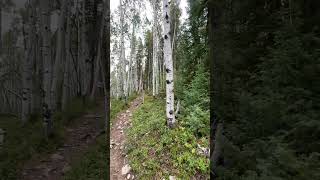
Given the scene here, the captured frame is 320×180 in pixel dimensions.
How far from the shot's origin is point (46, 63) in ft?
19.8

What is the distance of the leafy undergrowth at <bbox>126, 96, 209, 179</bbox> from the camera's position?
19.3ft

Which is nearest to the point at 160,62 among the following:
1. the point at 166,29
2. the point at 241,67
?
the point at 166,29

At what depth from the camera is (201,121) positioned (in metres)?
7.11

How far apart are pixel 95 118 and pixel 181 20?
12180 mm

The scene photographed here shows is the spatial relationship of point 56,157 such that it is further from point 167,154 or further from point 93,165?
point 167,154

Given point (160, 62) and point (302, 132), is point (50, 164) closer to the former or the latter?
point (302, 132)

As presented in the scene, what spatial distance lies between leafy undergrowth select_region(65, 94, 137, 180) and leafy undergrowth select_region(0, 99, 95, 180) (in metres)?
0.56

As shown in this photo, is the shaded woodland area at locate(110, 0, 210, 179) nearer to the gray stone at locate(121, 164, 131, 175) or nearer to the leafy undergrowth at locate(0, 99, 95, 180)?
the gray stone at locate(121, 164, 131, 175)

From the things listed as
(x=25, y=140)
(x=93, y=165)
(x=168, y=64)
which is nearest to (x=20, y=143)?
(x=25, y=140)

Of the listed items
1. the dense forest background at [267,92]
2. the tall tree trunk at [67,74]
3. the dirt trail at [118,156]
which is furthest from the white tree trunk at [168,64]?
the tall tree trunk at [67,74]

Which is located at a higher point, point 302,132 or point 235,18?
point 235,18

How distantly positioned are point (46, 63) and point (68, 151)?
1811mm

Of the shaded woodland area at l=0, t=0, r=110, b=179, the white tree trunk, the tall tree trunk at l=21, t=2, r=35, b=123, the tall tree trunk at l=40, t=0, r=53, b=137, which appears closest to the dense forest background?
the white tree trunk

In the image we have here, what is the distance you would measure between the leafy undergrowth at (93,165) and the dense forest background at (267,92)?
7.17 ft
